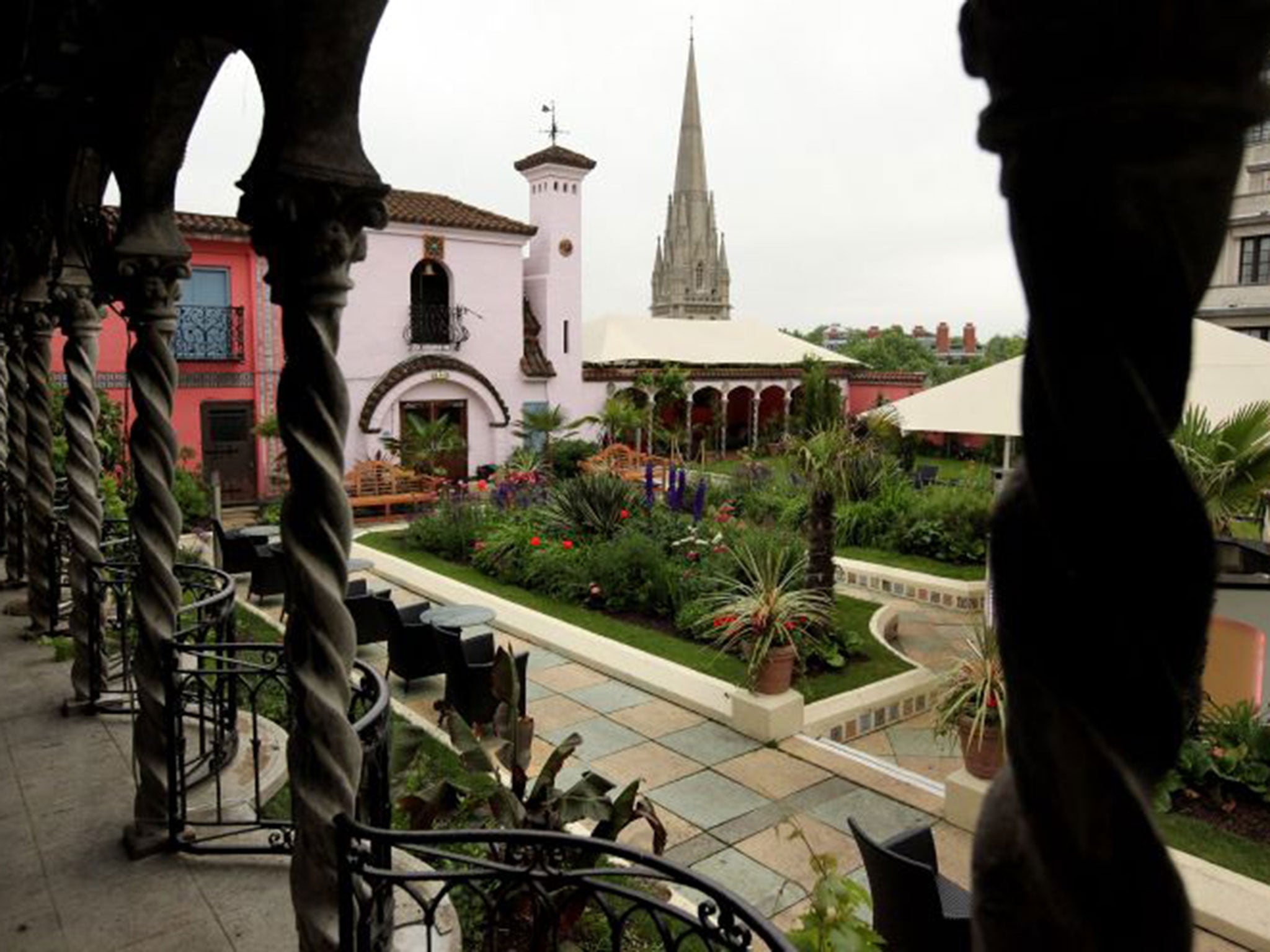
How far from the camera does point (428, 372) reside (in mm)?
21688

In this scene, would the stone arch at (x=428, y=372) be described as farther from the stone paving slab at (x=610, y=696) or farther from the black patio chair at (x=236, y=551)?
the stone paving slab at (x=610, y=696)

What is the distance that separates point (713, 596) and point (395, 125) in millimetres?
5116

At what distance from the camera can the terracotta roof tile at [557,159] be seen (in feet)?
A: 76.5

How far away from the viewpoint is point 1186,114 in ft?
2.41

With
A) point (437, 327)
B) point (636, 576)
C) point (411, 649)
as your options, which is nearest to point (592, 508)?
point (636, 576)

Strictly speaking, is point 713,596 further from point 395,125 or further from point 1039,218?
point 1039,218

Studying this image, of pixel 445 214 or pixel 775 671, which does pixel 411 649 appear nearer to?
pixel 775 671

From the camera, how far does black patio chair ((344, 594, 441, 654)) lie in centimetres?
802

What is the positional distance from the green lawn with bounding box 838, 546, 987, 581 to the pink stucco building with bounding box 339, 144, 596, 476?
1139cm

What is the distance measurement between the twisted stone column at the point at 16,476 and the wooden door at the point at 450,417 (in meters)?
10.7

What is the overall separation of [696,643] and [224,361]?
14.1 m

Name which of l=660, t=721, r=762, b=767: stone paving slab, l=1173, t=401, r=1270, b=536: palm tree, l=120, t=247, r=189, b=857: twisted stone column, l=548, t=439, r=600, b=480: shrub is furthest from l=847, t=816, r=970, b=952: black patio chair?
l=548, t=439, r=600, b=480: shrub

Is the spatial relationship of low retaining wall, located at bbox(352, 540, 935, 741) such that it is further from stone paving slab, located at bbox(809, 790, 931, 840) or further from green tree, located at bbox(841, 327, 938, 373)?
green tree, located at bbox(841, 327, 938, 373)

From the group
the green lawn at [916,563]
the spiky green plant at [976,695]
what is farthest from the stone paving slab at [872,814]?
the green lawn at [916,563]
